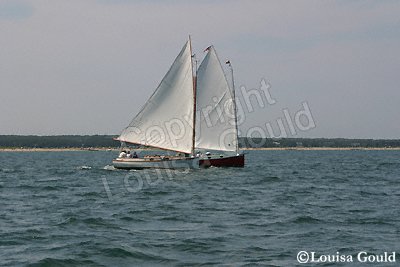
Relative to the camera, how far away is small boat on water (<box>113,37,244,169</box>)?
192ft

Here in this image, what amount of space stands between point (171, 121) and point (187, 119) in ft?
5.95

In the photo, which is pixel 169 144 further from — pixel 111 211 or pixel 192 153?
pixel 111 211

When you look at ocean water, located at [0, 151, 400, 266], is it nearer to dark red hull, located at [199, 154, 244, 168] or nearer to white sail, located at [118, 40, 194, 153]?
white sail, located at [118, 40, 194, 153]

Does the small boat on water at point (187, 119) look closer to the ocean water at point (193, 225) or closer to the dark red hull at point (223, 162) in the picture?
the dark red hull at point (223, 162)

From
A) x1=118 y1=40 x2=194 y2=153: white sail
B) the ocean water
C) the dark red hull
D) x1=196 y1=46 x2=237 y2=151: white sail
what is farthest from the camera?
the dark red hull

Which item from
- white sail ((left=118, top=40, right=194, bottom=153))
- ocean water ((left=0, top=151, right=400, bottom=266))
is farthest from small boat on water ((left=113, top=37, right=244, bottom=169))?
ocean water ((left=0, top=151, right=400, bottom=266))

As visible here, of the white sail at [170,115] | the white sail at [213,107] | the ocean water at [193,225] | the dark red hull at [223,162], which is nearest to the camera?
the ocean water at [193,225]

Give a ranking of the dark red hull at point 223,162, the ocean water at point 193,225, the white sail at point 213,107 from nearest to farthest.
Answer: the ocean water at point 193,225, the white sail at point 213,107, the dark red hull at point 223,162

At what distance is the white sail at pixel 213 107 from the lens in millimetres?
60719

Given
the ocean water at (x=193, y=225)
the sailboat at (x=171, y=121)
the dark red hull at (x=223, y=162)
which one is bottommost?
the ocean water at (x=193, y=225)

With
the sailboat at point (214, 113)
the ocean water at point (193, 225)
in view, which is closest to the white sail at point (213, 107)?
the sailboat at point (214, 113)

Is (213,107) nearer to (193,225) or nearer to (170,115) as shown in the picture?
(170,115)

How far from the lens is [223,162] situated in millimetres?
63469

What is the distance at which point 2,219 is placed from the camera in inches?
1078
